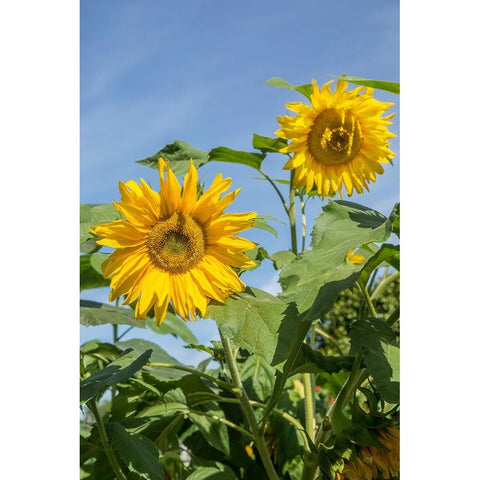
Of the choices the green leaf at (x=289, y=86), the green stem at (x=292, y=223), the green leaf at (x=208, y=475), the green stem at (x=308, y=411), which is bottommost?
the green leaf at (x=208, y=475)

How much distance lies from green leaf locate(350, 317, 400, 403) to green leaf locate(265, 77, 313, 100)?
32 centimetres

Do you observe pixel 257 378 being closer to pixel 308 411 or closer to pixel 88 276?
pixel 308 411

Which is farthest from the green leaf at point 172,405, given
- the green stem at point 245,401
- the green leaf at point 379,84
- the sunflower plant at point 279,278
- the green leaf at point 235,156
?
the green leaf at point 379,84

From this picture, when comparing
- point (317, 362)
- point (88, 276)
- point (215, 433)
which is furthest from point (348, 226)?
point (88, 276)

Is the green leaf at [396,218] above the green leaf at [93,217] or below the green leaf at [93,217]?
below

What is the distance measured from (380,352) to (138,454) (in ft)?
0.89

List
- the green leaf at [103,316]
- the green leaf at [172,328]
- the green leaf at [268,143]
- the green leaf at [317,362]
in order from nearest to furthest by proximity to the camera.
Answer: the green leaf at [317,362] < the green leaf at [268,143] < the green leaf at [103,316] < the green leaf at [172,328]

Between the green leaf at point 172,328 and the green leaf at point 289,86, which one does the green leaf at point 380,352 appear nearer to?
the green leaf at point 289,86

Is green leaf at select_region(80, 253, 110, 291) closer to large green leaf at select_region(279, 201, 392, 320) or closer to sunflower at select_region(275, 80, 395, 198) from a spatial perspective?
sunflower at select_region(275, 80, 395, 198)

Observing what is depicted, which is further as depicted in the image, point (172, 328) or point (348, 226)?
point (172, 328)

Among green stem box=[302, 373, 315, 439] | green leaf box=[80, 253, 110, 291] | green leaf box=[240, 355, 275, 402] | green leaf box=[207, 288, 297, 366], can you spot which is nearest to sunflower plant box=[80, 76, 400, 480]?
green leaf box=[207, 288, 297, 366]

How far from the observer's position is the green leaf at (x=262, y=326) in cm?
66

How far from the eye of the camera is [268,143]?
974 millimetres
